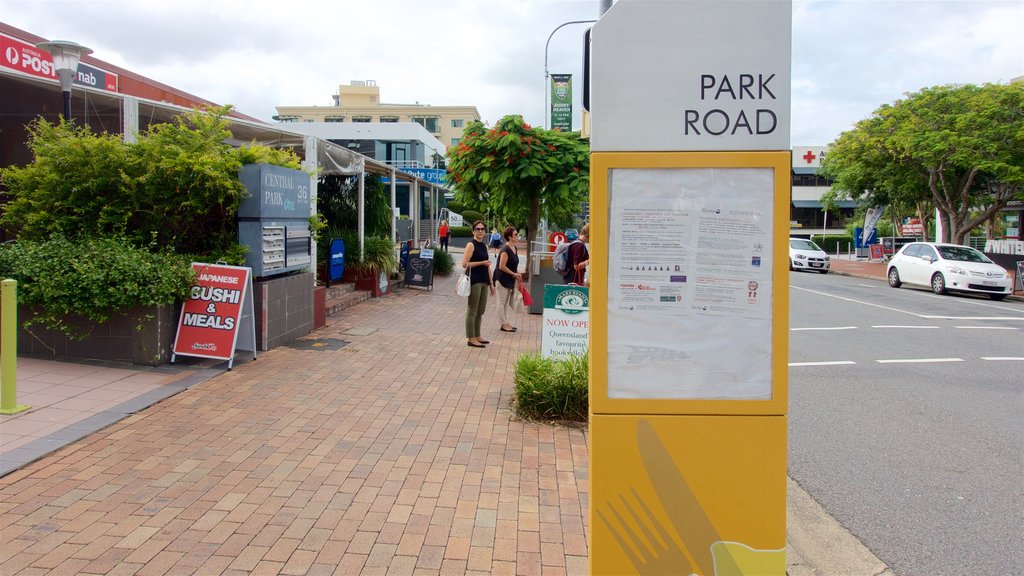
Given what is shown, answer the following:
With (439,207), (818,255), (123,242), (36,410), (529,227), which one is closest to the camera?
(36,410)

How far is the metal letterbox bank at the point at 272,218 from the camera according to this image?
8602 mm

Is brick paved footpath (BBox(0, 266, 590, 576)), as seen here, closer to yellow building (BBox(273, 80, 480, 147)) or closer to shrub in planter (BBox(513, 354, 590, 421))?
shrub in planter (BBox(513, 354, 590, 421))

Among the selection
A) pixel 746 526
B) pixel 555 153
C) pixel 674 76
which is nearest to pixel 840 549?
pixel 746 526

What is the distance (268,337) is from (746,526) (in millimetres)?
7182

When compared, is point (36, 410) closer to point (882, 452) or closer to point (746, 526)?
point (746, 526)

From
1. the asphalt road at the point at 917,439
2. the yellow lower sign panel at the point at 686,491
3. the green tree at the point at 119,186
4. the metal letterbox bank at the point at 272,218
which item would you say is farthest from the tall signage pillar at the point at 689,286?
the metal letterbox bank at the point at 272,218

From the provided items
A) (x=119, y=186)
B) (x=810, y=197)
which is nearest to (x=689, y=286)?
(x=119, y=186)

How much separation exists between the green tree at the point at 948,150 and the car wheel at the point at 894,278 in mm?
3977

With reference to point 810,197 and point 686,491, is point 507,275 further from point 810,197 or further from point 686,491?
Answer: point 810,197

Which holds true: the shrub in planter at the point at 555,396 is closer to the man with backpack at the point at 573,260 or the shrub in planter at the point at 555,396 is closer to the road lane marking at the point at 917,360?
the man with backpack at the point at 573,260

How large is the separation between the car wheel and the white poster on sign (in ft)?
75.8

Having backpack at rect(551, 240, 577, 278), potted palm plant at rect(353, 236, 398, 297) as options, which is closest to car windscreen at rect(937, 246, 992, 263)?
backpack at rect(551, 240, 577, 278)

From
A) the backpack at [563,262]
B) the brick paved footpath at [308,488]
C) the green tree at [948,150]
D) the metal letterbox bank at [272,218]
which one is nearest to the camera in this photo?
the brick paved footpath at [308,488]

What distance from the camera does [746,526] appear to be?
3.02m
